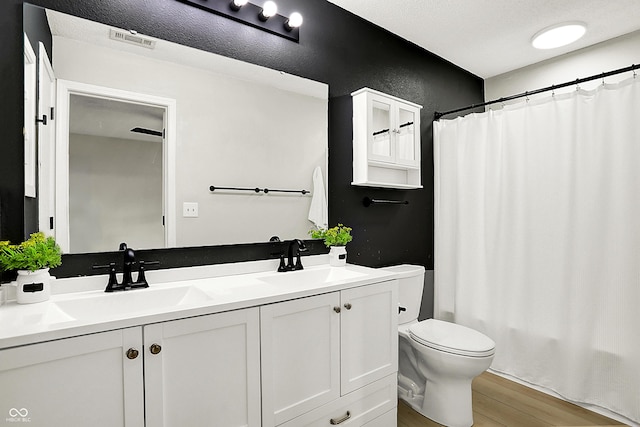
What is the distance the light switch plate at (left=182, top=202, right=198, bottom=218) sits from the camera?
5.38 ft

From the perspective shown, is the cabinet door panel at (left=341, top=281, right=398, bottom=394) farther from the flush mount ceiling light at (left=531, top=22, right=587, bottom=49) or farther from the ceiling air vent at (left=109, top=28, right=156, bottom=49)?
the flush mount ceiling light at (left=531, top=22, right=587, bottom=49)

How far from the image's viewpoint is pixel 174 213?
1.62 meters

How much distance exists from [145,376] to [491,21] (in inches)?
108

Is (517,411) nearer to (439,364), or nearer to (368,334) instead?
(439,364)

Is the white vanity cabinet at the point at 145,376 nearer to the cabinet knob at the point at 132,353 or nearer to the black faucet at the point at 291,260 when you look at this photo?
the cabinet knob at the point at 132,353

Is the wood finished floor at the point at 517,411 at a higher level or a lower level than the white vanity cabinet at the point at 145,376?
lower

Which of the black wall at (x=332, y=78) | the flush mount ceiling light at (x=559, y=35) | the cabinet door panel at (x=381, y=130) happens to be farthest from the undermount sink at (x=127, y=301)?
the flush mount ceiling light at (x=559, y=35)

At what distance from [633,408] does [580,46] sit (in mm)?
2437

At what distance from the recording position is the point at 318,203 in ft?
6.84

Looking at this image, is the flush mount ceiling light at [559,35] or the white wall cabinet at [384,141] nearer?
the white wall cabinet at [384,141]

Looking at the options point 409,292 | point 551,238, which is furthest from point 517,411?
point 551,238

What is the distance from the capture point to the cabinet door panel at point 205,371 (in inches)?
42.5

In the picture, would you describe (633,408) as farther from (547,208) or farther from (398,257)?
(398,257)

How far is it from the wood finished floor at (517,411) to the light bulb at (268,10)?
2353 millimetres
